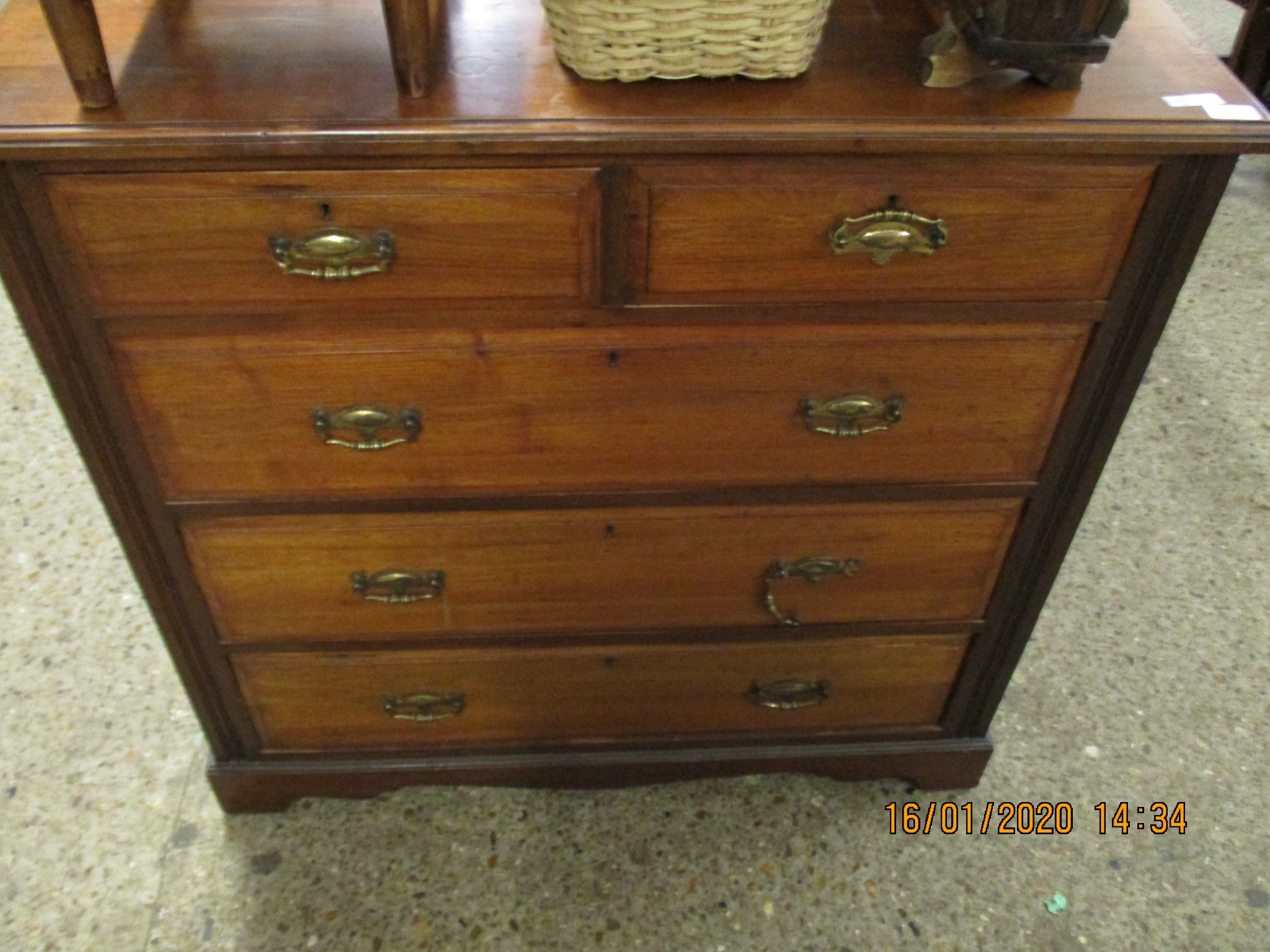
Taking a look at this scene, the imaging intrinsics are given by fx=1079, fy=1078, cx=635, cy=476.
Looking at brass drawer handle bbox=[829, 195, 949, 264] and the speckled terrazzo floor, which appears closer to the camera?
brass drawer handle bbox=[829, 195, 949, 264]

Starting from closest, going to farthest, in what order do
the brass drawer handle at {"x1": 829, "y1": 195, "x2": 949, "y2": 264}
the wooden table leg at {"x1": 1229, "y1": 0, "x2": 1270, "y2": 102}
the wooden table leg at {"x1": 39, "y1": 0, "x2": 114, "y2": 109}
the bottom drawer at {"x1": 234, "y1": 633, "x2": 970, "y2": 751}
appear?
the wooden table leg at {"x1": 39, "y1": 0, "x2": 114, "y2": 109} → the brass drawer handle at {"x1": 829, "y1": 195, "x2": 949, "y2": 264} → the bottom drawer at {"x1": 234, "y1": 633, "x2": 970, "y2": 751} → the wooden table leg at {"x1": 1229, "y1": 0, "x2": 1270, "y2": 102}

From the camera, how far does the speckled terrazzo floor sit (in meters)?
1.40

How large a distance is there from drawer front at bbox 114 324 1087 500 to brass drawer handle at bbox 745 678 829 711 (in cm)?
35

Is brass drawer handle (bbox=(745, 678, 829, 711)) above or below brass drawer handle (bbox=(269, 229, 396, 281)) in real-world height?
below

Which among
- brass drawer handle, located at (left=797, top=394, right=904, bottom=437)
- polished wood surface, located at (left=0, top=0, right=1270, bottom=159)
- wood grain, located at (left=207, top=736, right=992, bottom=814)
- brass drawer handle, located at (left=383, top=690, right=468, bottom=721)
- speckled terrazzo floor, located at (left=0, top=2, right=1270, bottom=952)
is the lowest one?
speckled terrazzo floor, located at (left=0, top=2, right=1270, bottom=952)

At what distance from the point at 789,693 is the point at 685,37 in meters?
0.84

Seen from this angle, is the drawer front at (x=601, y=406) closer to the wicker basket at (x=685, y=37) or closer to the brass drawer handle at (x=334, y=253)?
the brass drawer handle at (x=334, y=253)

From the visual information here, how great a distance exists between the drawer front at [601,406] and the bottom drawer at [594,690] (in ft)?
0.94

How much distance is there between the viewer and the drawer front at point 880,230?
93 centimetres

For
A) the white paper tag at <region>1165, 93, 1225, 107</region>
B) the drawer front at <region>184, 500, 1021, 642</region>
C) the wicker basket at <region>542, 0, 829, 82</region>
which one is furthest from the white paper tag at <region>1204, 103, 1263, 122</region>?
the drawer front at <region>184, 500, 1021, 642</region>

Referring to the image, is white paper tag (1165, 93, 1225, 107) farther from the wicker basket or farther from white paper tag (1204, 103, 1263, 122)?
the wicker basket

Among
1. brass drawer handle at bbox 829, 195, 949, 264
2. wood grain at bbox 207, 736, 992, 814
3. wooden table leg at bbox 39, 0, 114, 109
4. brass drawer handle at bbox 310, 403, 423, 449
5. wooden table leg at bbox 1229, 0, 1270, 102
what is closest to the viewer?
wooden table leg at bbox 39, 0, 114, 109

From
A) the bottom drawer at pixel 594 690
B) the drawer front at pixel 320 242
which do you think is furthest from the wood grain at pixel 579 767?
the drawer front at pixel 320 242

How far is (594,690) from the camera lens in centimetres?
140
